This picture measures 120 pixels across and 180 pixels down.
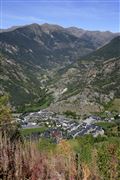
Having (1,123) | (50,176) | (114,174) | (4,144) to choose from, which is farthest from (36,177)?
(114,174)

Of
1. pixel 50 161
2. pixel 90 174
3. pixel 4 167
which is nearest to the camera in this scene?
pixel 4 167

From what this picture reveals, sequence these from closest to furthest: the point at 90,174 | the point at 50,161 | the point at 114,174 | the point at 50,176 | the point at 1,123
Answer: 1. the point at 50,176
2. the point at 50,161
3. the point at 90,174
4. the point at 1,123
5. the point at 114,174

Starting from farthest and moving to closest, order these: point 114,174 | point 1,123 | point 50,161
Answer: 1. point 114,174
2. point 1,123
3. point 50,161

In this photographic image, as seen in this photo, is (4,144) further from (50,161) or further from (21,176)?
(50,161)

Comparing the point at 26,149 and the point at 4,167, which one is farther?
the point at 26,149

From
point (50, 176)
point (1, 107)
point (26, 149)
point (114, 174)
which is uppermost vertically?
point (1, 107)

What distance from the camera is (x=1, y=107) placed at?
83.4m

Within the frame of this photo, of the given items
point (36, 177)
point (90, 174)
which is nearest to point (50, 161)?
point (36, 177)

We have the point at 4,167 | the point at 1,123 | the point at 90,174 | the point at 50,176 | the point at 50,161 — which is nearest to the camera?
the point at 4,167

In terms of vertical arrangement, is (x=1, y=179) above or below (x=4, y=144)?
below

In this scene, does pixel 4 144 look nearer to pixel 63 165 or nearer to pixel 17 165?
pixel 17 165

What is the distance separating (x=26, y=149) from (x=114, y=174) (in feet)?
167

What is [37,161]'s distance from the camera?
4103 cm

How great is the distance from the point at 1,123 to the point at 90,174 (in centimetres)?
3086
